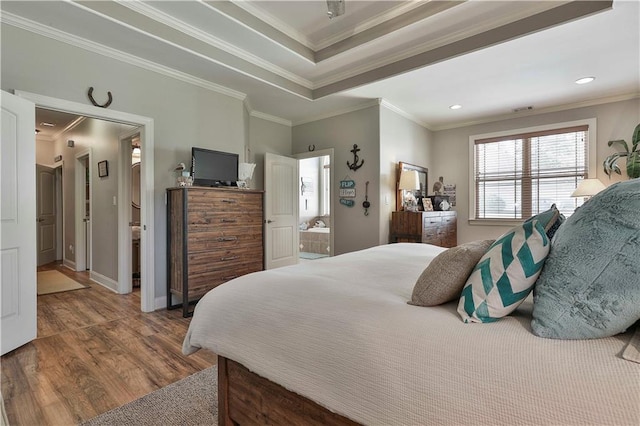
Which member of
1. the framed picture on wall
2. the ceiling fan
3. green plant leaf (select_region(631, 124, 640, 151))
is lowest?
the framed picture on wall

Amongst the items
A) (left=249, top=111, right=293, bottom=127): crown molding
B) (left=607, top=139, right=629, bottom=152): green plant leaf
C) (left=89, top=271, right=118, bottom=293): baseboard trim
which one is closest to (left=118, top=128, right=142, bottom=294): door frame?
(left=89, top=271, right=118, bottom=293): baseboard trim

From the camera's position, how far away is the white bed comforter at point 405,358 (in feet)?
2.29

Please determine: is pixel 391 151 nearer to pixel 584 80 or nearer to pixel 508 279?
pixel 584 80

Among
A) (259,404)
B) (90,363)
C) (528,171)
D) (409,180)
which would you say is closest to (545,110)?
(528,171)

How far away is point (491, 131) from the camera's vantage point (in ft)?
16.8

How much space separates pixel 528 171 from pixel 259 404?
5.30 metres

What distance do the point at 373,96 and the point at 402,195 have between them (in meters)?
1.52

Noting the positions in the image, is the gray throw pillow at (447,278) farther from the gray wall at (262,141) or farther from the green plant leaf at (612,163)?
the green plant leaf at (612,163)

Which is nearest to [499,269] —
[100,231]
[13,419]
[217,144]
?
[13,419]

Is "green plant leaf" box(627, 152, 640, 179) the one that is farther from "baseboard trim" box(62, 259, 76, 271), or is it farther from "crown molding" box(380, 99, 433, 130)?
"baseboard trim" box(62, 259, 76, 271)

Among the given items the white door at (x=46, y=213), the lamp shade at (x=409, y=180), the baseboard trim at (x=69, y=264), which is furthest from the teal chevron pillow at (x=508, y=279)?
the white door at (x=46, y=213)

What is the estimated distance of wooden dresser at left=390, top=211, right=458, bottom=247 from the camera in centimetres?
425

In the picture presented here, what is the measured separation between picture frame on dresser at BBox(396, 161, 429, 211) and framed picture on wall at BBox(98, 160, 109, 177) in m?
4.23

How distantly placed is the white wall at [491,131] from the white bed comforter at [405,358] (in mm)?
4519
